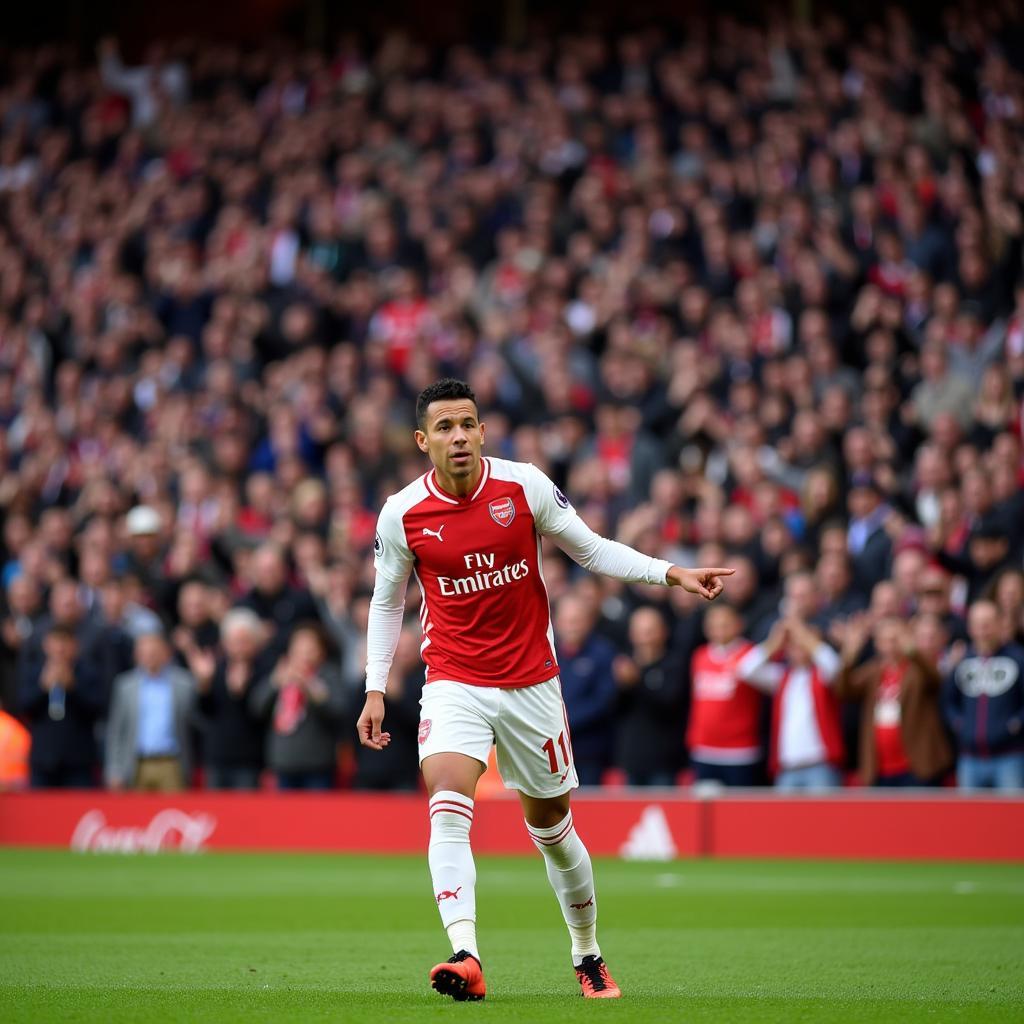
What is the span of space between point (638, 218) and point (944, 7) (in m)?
4.77

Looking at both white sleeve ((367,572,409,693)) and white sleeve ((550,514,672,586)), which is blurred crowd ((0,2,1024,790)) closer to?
white sleeve ((550,514,672,586))

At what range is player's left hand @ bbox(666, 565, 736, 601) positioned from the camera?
6906 mm

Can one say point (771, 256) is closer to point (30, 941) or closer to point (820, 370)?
point (820, 370)

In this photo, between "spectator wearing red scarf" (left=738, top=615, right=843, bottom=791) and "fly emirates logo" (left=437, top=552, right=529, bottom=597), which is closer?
"fly emirates logo" (left=437, top=552, right=529, bottom=597)

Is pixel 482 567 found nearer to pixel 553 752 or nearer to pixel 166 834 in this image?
pixel 553 752

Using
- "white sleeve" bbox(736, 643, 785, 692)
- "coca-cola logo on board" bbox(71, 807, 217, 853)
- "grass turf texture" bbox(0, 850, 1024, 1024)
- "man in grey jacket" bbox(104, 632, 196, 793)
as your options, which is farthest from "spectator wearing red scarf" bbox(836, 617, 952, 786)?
"man in grey jacket" bbox(104, 632, 196, 793)

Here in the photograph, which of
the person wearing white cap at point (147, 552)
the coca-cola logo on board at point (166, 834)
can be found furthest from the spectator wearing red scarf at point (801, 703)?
the person wearing white cap at point (147, 552)

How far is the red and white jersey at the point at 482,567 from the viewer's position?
7230mm

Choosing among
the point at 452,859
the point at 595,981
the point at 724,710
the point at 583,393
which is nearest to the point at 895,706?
the point at 724,710

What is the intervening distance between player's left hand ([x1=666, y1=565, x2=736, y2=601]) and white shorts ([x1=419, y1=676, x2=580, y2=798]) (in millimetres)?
718

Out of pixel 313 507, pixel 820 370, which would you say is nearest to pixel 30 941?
pixel 313 507

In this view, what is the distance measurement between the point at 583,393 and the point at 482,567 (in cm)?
1186

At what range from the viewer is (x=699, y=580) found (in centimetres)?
693

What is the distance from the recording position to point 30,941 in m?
9.27
